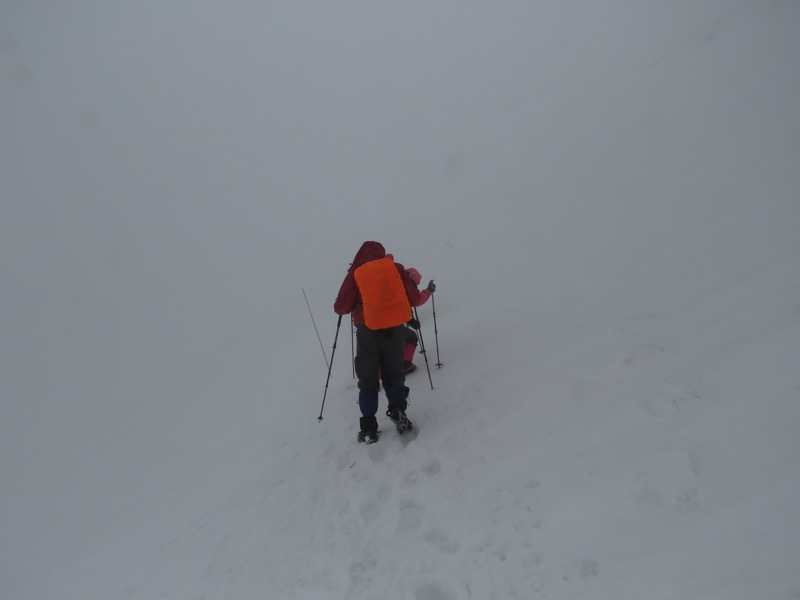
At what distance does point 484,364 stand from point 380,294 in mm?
2644

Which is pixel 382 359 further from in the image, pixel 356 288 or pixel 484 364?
pixel 484 364

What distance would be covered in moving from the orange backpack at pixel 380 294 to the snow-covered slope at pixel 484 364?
5.27 feet

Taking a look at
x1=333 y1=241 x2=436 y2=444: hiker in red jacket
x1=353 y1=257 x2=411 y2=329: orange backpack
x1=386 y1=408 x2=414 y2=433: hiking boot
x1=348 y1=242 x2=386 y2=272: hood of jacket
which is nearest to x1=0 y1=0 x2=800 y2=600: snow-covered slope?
x1=386 y1=408 x2=414 y2=433: hiking boot

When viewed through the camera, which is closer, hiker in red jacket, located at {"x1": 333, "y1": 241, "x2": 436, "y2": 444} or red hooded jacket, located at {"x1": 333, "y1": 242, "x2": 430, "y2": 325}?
hiker in red jacket, located at {"x1": 333, "y1": 241, "x2": 436, "y2": 444}

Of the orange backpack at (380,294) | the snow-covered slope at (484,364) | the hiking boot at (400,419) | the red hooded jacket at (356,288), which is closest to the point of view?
the snow-covered slope at (484,364)

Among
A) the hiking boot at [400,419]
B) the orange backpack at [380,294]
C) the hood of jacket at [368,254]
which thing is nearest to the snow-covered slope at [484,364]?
the hiking boot at [400,419]

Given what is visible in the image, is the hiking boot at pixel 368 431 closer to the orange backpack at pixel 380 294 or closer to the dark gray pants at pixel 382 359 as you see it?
the dark gray pants at pixel 382 359

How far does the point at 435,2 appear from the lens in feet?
205

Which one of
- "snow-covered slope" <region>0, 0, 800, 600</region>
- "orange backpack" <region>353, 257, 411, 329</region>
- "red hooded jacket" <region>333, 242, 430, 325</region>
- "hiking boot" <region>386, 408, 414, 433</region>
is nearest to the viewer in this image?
"snow-covered slope" <region>0, 0, 800, 600</region>

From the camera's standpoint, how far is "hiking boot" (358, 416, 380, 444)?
5.87 meters

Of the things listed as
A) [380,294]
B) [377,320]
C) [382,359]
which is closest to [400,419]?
[382,359]

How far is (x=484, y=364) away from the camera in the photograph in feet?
23.5

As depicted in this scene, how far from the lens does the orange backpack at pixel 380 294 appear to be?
531cm

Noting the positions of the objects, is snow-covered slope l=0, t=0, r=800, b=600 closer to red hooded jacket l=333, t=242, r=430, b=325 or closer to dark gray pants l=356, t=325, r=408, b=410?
dark gray pants l=356, t=325, r=408, b=410
